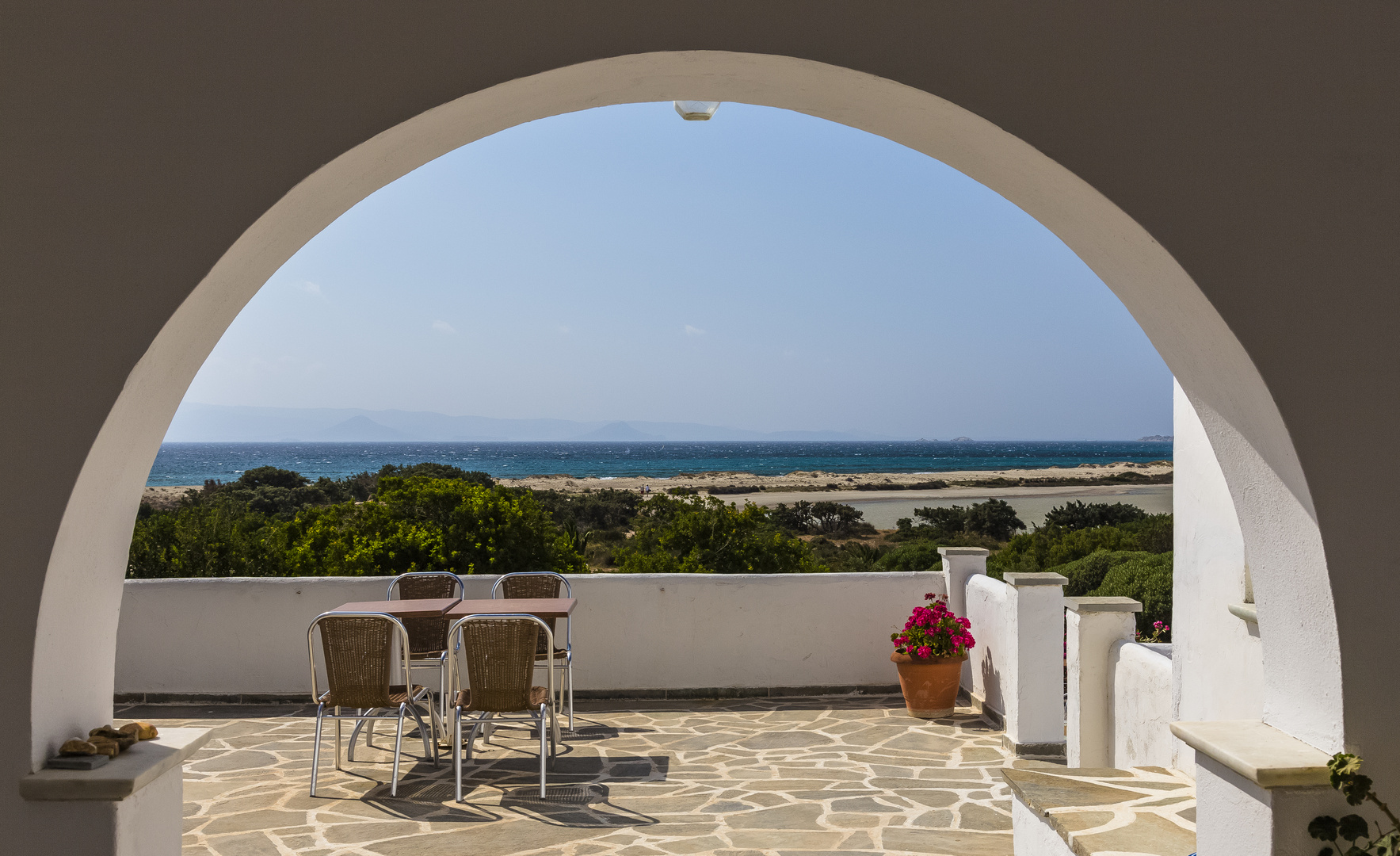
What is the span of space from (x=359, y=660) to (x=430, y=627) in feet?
3.97

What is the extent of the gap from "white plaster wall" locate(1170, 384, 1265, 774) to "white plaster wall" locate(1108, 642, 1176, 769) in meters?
0.17

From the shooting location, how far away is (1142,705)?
159 inches

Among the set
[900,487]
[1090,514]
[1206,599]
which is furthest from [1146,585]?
[900,487]

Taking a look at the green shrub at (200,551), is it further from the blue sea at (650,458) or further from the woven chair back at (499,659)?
the blue sea at (650,458)

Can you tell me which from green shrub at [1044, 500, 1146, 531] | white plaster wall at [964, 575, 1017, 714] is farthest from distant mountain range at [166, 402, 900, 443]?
white plaster wall at [964, 575, 1017, 714]

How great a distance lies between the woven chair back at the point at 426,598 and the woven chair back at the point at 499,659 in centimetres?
120

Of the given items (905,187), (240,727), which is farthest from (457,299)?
(240,727)

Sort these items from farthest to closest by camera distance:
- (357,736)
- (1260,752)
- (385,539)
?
1. (385,539)
2. (357,736)
3. (1260,752)

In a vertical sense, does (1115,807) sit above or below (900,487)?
above

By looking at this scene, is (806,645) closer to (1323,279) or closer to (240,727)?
(240,727)

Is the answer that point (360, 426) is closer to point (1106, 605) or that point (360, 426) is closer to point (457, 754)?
point (457, 754)

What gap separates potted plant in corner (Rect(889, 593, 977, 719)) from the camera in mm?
5938

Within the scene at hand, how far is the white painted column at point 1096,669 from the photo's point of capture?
4.39m

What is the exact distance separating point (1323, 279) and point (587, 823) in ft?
11.8
